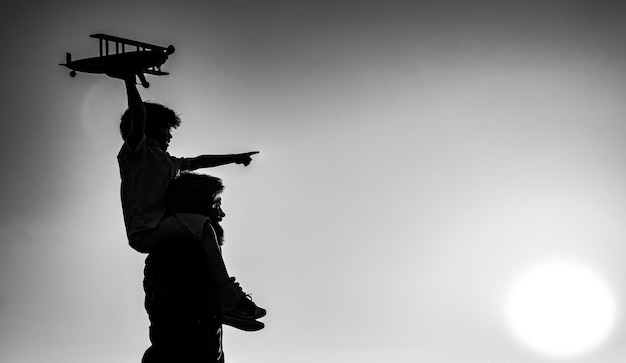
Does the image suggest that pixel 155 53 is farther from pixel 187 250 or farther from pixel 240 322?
pixel 240 322

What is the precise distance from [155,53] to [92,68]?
0.38 metres

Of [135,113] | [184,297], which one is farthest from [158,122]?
[184,297]

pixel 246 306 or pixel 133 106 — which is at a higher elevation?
pixel 133 106

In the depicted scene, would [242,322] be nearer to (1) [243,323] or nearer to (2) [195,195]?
(1) [243,323]

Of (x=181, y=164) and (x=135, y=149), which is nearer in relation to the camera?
(x=135, y=149)

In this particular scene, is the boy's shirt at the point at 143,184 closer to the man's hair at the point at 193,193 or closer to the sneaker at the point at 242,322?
the man's hair at the point at 193,193

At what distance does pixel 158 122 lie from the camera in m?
9.01

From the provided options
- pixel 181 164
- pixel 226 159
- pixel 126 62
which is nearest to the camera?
pixel 126 62

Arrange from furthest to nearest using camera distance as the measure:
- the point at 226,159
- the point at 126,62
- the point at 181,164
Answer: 1. the point at 226,159
2. the point at 181,164
3. the point at 126,62

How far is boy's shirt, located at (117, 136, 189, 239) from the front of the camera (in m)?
8.79

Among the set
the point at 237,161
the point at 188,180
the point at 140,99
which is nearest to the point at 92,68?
the point at 140,99

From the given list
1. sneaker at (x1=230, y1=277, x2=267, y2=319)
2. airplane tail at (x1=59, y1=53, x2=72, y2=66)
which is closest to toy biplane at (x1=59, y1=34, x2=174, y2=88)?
airplane tail at (x1=59, y1=53, x2=72, y2=66)

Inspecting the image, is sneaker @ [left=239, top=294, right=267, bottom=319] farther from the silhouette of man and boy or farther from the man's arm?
the man's arm

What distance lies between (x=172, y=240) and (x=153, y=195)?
300mm
